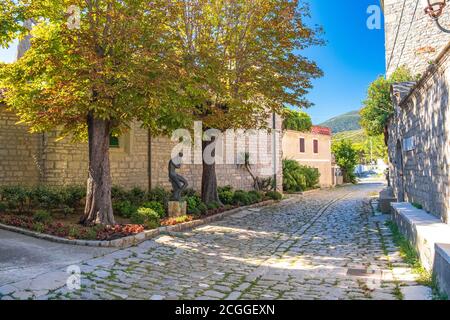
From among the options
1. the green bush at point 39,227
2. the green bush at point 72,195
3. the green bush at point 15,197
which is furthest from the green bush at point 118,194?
the green bush at point 39,227

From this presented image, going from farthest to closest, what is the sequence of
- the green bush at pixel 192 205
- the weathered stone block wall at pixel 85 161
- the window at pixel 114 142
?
the window at pixel 114 142, the green bush at pixel 192 205, the weathered stone block wall at pixel 85 161

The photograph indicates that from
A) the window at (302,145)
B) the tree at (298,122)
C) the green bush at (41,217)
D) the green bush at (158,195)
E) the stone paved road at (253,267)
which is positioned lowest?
the stone paved road at (253,267)

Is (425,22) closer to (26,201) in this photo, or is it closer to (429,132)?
(429,132)

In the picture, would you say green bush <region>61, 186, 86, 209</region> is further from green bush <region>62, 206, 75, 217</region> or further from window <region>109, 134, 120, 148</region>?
window <region>109, 134, 120, 148</region>

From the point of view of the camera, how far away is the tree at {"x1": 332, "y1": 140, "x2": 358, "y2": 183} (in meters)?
37.4

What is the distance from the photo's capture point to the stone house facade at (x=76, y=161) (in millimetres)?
11466

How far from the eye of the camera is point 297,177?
83.4ft

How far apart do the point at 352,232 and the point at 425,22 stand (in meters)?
18.1

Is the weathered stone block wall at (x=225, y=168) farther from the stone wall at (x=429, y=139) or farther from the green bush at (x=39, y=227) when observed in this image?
the stone wall at (x=429, y=139)

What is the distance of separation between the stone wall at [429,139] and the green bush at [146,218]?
21.9 feet

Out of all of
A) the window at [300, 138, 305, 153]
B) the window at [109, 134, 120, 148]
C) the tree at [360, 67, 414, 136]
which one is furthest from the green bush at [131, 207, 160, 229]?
the window at [300, 138, 305, 153]

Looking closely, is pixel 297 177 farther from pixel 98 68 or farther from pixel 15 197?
pixel 98 68

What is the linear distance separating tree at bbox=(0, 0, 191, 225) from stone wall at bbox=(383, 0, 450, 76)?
1784 cm

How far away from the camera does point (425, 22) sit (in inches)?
875
